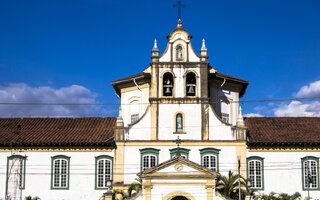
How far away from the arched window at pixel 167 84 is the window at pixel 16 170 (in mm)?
12280

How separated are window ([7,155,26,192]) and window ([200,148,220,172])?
46.0ft

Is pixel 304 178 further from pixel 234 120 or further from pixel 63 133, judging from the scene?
pixel 63 133

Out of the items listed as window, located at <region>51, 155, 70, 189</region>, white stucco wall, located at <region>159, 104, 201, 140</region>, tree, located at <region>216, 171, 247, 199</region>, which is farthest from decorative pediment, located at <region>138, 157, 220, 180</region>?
window, located at <region>51, 155, 70, 189</region>

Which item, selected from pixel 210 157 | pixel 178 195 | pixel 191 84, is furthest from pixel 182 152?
pixel 191 84

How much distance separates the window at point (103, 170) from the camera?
37844mm

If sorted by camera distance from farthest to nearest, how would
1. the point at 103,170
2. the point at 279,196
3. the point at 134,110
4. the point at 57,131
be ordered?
the point at 134,110 < the point at 57,131 < the point at 103,170 < the point at 279,196

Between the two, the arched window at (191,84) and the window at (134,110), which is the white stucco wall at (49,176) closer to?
the window at (134,110)

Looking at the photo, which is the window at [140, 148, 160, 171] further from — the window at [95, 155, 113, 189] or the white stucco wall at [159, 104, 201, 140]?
the window at [95, 155, 113, 189]

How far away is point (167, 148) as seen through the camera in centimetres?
3709

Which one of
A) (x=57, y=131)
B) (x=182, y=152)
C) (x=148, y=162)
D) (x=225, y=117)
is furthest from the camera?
(x=225, y=117)

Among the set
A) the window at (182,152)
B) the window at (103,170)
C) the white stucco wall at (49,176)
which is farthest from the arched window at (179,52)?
the window at (103,170)

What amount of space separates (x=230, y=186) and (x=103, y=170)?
994cm

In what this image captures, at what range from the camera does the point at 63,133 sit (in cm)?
3959

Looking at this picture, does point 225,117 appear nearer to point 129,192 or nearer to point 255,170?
point 255,170
